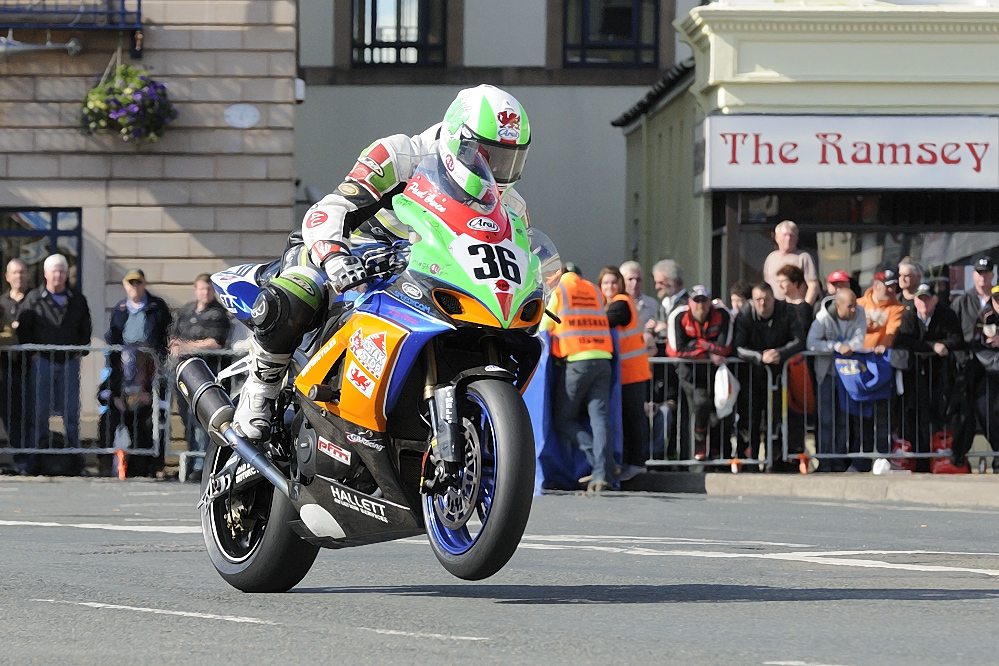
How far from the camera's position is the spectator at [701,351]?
14.8 meters

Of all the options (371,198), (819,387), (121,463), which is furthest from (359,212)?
(121,463)

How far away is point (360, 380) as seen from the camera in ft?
20.6

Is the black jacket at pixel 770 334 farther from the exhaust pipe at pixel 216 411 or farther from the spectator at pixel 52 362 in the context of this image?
the exhaust pipe at pixel 216 411

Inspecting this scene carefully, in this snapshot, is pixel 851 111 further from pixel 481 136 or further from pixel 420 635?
pixel 420 635

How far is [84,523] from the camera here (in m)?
10.7

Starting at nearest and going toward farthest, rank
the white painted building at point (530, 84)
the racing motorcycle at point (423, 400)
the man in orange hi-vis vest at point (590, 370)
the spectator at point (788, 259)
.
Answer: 1. the racing motorcycle at point (423, 400)
2. the man in orange hi-vis vest at point (590, 370)
3. the spectator at point (788, 259)
4. the white painted building at point (530, 84)

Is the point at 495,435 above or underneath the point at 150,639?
above

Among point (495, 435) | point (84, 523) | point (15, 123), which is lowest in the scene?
point (84, 523)

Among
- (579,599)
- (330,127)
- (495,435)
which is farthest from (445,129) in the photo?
(330,127)

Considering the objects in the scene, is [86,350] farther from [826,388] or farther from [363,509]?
[363,509]

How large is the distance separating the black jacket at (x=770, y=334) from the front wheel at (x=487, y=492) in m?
8.94

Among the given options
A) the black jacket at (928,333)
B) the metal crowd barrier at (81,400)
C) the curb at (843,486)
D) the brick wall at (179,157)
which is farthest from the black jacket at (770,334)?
the brick wall at (179,157)

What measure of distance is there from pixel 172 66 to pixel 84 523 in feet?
32.4

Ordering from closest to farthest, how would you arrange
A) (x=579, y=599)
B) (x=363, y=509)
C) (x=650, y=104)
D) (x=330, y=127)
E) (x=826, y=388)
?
(x=363, y=509) → (x=579, y=599) → (x=826, y=388) → (x=650, y=104) → (x=330, y=127)
